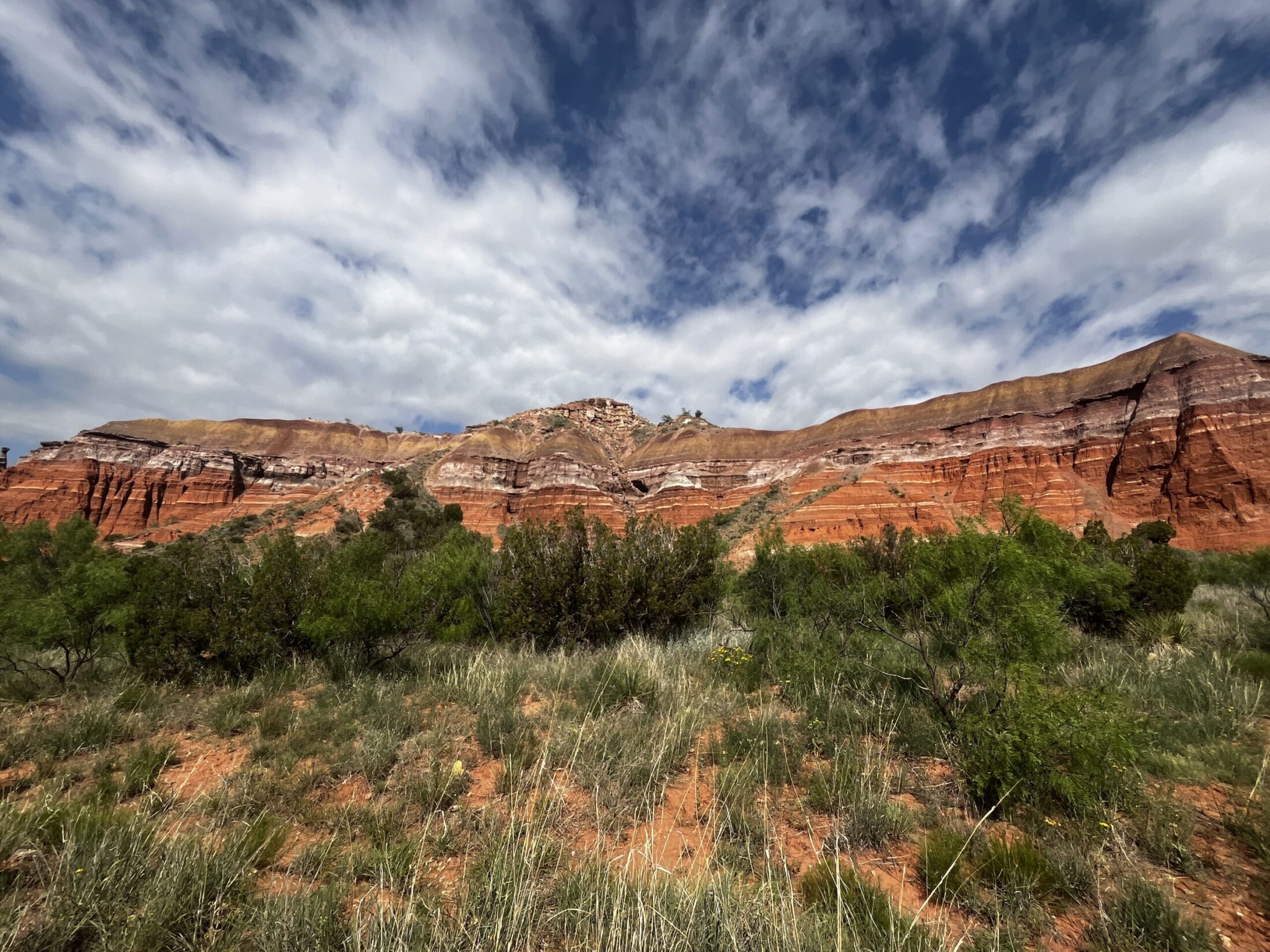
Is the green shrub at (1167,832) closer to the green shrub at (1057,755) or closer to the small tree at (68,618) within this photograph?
the green shrub at (1057,755)

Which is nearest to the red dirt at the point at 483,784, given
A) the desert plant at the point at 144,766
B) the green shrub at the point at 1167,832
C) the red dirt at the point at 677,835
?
the red dirt at the point at 677,835

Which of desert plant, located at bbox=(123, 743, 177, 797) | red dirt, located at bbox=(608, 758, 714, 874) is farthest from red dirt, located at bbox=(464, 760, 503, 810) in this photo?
desert plant, located at bbox=(123, 743, 177, 797)

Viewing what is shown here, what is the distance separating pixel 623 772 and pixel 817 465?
50134 millimetres

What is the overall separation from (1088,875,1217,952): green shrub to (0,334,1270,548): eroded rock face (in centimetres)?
3156

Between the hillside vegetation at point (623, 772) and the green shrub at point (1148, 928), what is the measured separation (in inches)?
0.7

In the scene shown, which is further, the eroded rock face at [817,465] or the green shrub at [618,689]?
the eroded rock face at [817,465]

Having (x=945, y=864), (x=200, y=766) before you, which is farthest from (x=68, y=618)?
(x=945, y=864)

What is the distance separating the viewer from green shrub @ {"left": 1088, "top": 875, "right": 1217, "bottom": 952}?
272 centimetres

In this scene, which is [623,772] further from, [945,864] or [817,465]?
[817,465]

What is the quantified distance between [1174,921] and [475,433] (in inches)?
2564

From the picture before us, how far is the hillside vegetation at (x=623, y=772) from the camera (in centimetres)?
275

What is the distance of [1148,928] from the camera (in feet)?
9.26

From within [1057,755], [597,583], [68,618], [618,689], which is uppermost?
[68,618]

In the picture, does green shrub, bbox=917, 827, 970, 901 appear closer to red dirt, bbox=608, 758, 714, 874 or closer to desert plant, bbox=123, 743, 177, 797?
red dirt, bbox=608, 758, 714, 874
